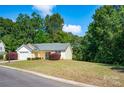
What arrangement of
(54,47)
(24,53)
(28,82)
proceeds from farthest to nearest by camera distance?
(24,53) < (54,47) < (28,82)

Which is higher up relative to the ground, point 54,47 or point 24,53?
point 54,47

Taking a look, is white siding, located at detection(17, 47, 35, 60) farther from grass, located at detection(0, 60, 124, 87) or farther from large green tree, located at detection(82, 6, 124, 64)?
grass, located at detection(0, 60, 124, 87)

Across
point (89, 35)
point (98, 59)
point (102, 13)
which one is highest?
point (102, 13)

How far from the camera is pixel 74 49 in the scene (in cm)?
7312

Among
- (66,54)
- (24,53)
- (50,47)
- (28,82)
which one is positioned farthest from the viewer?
(24,53)

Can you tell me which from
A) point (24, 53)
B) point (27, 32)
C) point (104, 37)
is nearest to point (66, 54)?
point (24, 53)

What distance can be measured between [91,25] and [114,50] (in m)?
16.0

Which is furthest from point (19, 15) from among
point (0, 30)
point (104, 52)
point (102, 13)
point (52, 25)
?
point (104, 52)

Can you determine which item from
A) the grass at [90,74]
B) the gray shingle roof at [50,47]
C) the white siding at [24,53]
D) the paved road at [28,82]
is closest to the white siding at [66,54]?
the gray shingle roof at [50,47]

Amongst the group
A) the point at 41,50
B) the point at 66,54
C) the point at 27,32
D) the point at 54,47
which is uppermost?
the point at 27,32

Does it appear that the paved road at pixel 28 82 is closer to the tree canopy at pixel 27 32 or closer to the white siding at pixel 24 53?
the white siding at pixel 24 53

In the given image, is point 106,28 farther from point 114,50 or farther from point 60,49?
point 60,49

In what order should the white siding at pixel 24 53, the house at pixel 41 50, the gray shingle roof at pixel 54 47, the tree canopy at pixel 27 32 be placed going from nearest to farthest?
the gray shingle roof at pixel 54 47
the house at pixel 41 50
the white siding at pixel 24 53
the tree canopy at pixel 27 32

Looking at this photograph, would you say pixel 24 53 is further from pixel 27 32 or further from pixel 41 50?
pixel 27 32
